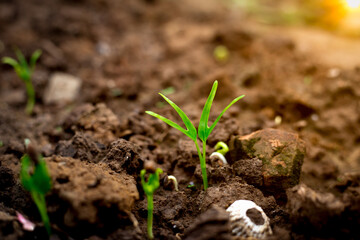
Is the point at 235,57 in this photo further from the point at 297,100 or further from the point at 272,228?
the point at 272,228

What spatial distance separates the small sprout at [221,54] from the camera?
127 inches

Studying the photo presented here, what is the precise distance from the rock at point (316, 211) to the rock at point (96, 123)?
50.4 inches

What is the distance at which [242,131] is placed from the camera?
2.13 m

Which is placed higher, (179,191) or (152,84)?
(152,84)

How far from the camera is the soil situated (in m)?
1.43

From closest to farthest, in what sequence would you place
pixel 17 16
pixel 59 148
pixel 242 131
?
1. pixel 59 148
2. pixel 242 131
3. pixel 17 16

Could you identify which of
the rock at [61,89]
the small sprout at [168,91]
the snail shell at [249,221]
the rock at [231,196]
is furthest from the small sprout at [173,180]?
the rock at [61,89]

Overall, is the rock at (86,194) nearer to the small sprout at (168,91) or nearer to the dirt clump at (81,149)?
the dirt clump at (81,149)

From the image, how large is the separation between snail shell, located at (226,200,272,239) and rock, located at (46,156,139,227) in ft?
1.72

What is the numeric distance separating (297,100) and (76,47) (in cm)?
255

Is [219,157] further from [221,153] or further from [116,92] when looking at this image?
[116,92]

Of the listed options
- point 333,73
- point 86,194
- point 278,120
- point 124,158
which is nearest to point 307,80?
point 333,73

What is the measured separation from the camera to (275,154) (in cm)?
174

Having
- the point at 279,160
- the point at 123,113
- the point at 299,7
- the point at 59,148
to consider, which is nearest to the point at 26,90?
the point at 123,113
